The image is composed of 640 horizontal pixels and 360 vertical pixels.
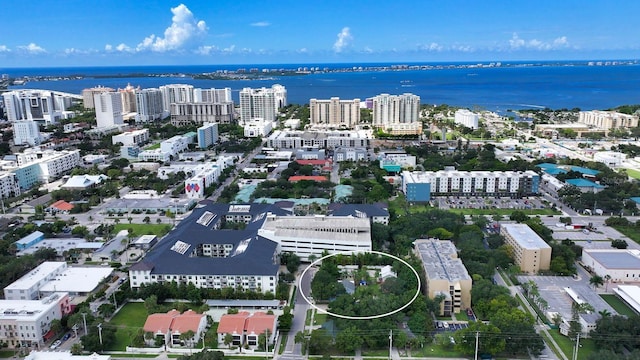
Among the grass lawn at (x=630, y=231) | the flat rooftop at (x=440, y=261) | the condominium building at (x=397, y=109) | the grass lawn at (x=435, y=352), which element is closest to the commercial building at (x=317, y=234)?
the flat rooftop at (x=440, y=261)

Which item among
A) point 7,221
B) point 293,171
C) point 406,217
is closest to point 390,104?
point 293,171

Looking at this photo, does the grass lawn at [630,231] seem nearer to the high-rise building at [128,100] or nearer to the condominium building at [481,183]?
the condominium building at [481,183]

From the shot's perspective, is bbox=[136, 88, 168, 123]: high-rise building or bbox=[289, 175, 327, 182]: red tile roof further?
bbox=[136, 88, 168, 123]: high-rise building

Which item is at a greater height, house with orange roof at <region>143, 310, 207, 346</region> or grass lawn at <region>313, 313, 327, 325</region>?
house with orange roof at <region>143, 310, 207, 346</region>

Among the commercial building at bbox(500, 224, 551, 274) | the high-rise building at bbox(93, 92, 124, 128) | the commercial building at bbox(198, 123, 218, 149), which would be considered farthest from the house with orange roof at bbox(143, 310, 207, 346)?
the high-rise building at bbox(93, 92, 124, 128)

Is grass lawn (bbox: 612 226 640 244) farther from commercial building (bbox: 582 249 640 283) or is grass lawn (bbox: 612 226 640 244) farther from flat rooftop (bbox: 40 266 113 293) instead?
flat rooftop (bbox: 40 266 113 293)

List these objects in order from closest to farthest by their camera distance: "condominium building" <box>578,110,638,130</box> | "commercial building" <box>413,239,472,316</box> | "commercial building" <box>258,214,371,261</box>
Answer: "commercial building" <box>413,239,472,316</box> → "commercial building" <box>258,214,371,261</box> → "condominium building" <box>578,110,638,130</box>

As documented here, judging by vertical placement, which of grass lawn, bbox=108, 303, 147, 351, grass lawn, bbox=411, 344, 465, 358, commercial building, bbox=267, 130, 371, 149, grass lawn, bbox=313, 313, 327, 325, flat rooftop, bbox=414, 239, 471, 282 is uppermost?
commercial building, bbox=267, 130, 371, 149
